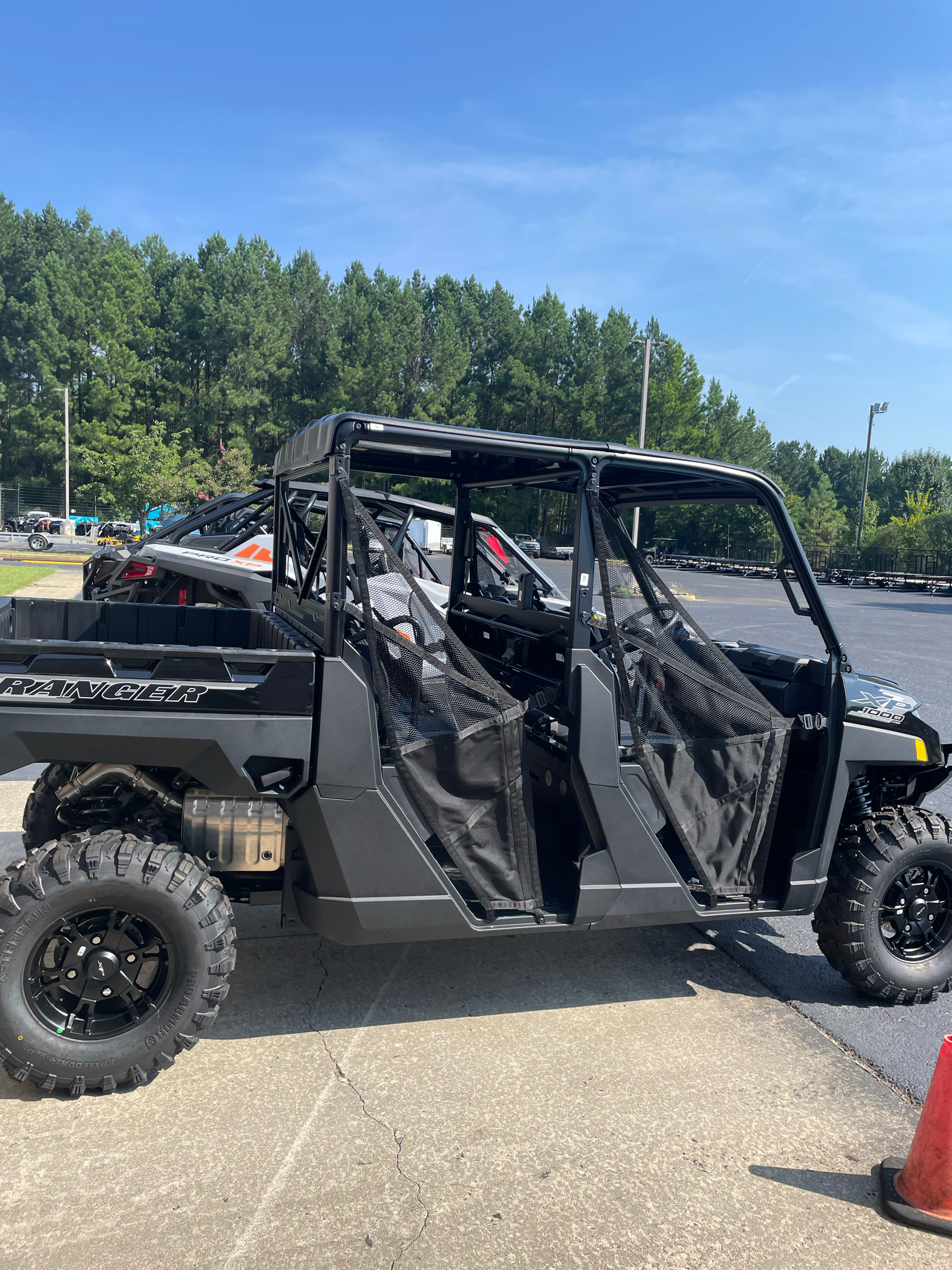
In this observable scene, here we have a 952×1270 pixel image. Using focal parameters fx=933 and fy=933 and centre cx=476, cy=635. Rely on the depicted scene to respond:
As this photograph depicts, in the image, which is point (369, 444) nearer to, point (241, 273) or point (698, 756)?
point (698, 756)

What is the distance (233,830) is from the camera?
330 cm

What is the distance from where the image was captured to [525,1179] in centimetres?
274

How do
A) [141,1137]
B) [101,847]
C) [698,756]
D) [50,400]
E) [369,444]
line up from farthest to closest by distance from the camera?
[50,400]
[698,756]
[369,444]
[101,847]
[141,1137]

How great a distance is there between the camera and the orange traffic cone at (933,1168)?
2615 millimetres

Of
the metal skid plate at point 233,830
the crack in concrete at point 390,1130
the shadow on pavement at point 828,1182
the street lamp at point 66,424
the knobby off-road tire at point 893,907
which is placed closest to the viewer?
the crack in concrete at point 390,1130

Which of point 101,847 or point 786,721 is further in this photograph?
point 786,721

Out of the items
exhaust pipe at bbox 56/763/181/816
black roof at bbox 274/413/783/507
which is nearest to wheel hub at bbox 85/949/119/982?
exhaust pipe at bbox 56/763/181/816

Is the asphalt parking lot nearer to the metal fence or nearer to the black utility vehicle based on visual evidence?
the black utility vehicle

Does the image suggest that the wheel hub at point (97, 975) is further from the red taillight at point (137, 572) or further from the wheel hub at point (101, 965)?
the red taillight at point (137, 572)

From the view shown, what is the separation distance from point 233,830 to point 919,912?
2.90 metres

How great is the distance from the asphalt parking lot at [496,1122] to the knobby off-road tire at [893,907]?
0.56 feet

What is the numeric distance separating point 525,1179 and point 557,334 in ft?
230

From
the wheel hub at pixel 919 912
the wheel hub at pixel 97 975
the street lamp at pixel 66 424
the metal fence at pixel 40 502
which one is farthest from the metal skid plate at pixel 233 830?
the metal fence at pixel 40 502

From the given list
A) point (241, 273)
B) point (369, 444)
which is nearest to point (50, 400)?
point (241, 273)
